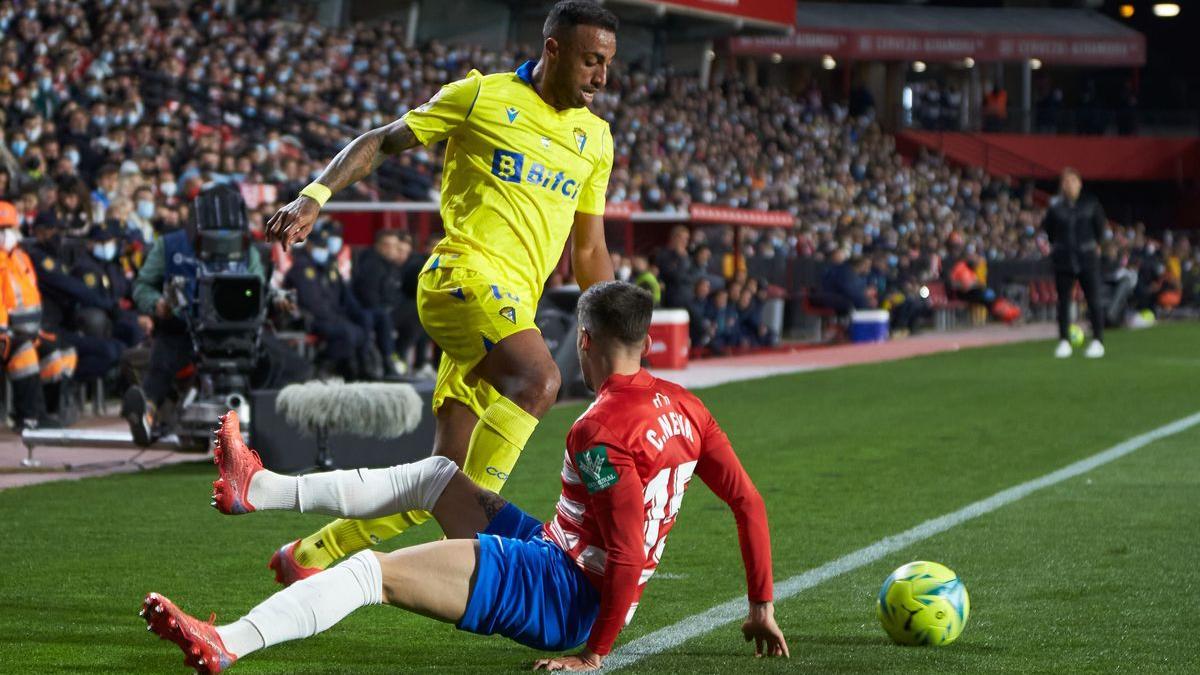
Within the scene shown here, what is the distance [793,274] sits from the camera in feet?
89.4

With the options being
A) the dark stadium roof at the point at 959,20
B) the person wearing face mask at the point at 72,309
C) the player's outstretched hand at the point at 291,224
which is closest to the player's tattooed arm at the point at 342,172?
the player's outstretched hand at the point at 291,224

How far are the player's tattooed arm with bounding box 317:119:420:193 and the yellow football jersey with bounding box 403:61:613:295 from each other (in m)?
0.14

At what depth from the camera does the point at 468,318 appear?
5.84m

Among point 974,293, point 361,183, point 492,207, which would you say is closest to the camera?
point 492,207

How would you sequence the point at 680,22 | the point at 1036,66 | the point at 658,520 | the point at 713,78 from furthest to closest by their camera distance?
1. the point at 1036,66
2. the point at 713,78
3. the point at 680,22
4. the point at 658,520

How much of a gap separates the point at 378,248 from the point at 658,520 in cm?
1190

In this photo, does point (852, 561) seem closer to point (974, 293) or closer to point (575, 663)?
point (575, 663)

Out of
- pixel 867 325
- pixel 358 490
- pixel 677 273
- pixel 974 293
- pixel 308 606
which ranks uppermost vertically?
pixel 358 490

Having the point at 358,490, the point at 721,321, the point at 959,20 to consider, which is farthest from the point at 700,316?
the point at 959,20

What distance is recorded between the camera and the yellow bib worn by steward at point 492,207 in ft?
19.2

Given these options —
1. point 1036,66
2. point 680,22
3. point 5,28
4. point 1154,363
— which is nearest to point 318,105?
point 5,28

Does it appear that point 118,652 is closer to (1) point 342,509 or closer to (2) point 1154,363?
(1) point 342,509

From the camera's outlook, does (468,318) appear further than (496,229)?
No

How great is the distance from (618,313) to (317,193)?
48.8 inches
